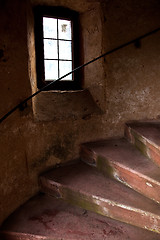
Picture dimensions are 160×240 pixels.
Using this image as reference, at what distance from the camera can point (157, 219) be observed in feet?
4.81

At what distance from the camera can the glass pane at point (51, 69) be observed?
2.34 m

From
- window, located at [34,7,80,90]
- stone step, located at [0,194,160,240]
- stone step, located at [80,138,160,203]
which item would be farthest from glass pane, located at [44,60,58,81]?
stone step, located at [0,194,160,240]

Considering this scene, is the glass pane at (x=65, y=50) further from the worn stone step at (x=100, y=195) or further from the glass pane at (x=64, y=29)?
the worn stone step at (x=100, y=195)

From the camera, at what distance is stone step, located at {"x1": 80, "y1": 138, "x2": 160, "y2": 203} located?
167 centimetres

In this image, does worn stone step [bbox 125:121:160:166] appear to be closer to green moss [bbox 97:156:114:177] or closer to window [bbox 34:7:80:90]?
green moss [bbox 97:156:114:177]

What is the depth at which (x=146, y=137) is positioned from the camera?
2025mm

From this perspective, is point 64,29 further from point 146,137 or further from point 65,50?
point 146,137

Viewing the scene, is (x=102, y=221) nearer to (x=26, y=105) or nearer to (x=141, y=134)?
(x=141, y=134)

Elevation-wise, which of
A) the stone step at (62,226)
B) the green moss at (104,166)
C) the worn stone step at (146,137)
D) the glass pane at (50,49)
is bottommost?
the stone step at (62,226)

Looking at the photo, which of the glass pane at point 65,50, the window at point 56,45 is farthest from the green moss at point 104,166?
the glass pane at point 65,50

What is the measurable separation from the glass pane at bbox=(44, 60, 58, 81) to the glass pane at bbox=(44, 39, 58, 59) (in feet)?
0.18

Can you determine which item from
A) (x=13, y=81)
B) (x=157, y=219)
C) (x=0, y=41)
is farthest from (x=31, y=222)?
(x=0, y=41)

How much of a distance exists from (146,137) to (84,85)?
3.16 feet

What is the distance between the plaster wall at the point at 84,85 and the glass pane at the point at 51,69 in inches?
10.2
